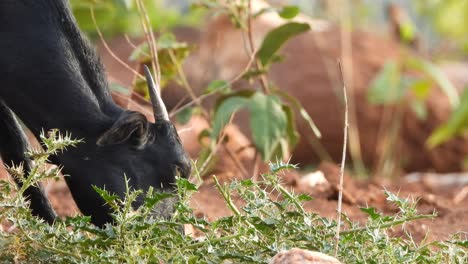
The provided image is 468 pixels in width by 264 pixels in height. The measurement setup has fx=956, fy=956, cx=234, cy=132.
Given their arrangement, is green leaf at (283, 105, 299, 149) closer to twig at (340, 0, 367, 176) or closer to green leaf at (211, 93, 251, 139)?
green leaf at (211, 93, 251, 139)

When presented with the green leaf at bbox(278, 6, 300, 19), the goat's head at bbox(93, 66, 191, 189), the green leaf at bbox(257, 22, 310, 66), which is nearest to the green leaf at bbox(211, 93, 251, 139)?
the green leaf at bbox(257, 22, 310, 66)

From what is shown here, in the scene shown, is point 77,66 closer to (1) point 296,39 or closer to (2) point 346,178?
(2) point 346,178

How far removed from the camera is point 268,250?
297cm

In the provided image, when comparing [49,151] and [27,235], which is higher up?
[49,151]

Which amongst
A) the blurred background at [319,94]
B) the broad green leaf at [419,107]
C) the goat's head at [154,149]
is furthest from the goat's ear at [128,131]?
the broad green leaf at [419,107]

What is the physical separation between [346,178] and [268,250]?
2930mm

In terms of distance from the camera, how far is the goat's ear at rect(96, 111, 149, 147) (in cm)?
365

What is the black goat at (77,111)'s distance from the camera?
379 cm

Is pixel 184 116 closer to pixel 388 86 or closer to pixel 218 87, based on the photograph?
pixel 218 87

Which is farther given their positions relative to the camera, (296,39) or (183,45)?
(296,39)

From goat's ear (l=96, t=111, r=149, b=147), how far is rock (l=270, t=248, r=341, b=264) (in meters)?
1.15

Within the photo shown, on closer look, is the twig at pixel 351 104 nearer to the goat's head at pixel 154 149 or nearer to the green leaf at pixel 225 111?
the green leaf at pixel 225 111

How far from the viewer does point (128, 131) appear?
373 centimetres

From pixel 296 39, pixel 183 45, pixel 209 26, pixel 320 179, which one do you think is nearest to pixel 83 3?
pixel 183 45
